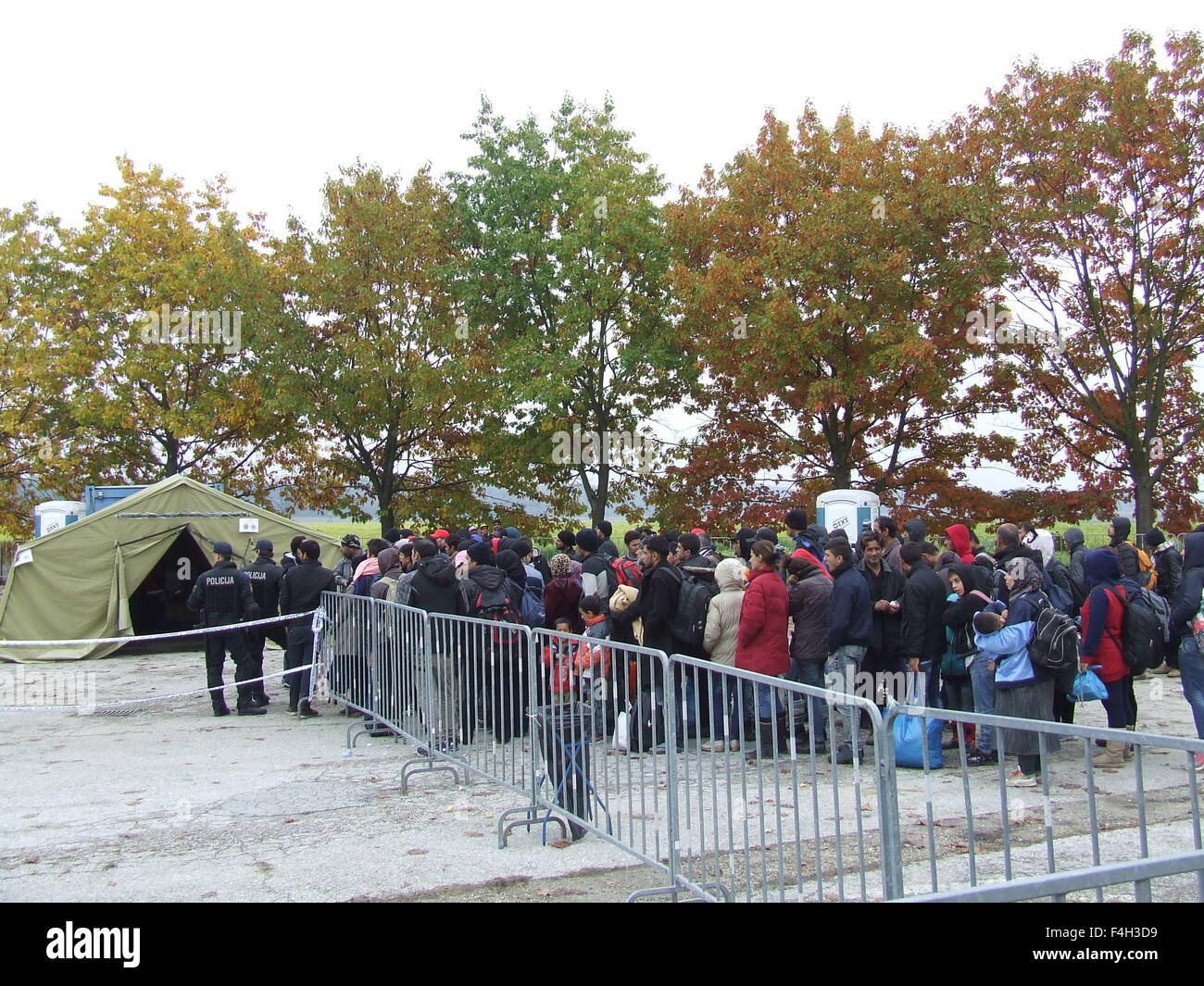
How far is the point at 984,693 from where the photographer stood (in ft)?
27.0

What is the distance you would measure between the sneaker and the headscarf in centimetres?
143

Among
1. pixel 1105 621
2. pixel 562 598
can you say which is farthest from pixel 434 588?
pixel 1105 621

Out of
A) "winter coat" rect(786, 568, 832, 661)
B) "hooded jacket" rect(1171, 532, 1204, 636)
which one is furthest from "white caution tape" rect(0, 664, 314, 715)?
"hooded jacket" rect(1171, 532, 1204, 636)

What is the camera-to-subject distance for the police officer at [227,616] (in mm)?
12023

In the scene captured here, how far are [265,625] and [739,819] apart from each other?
748cm

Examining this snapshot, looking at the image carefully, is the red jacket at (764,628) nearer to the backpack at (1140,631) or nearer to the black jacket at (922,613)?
the black jacket at (922,613)

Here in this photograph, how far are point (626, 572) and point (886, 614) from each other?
7.69ft

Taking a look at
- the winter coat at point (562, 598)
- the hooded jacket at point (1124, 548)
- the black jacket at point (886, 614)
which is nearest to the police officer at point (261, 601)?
the winter coat at point (562, 598)

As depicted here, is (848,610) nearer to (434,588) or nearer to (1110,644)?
(1110,644)

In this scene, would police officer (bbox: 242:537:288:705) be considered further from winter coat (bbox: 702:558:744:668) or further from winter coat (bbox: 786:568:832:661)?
winter coat (bbox: 786:568:832:661)

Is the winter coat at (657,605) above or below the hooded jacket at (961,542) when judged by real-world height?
below

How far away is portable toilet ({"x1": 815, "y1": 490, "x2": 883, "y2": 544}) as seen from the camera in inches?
703

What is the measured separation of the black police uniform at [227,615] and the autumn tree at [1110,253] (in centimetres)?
1580

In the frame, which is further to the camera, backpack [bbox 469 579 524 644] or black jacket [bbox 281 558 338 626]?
black jacket [bbox 281 558 338 626]
